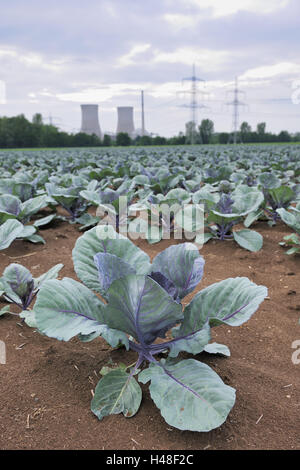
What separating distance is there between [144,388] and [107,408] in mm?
204

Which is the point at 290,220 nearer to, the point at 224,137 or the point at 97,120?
the point at 224,137

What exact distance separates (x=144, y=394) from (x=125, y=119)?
242ft

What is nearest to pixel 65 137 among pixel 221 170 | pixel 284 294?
pixel 221 170

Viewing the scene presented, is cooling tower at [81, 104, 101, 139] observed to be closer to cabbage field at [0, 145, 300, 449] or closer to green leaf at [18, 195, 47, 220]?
green leaf at [18, 195, 47, 220]

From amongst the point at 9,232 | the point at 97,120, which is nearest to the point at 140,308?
the point at 9,232

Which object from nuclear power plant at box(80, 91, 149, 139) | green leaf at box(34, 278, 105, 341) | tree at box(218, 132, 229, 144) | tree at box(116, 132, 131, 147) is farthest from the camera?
nuclear power plant at box(80, 91, 149, 139)

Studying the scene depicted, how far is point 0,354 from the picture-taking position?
5.64 feet

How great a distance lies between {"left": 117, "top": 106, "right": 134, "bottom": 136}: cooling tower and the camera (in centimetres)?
7050

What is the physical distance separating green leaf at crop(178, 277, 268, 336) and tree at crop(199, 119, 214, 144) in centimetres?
6239

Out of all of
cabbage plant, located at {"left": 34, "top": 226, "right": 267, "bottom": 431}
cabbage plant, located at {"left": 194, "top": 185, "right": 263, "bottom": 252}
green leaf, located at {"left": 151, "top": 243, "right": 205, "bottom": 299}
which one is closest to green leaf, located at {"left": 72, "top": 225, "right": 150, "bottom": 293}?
cabbage plant, located at {"left": 34, "top": 226, "right": 267, "bottom": 431}

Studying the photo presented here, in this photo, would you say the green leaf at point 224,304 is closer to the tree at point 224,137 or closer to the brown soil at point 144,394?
the brown soil at point 144,394

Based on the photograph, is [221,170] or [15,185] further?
[221,170]

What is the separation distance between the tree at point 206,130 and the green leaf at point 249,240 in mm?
60572

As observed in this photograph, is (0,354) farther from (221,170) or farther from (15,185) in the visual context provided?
(221,170)
